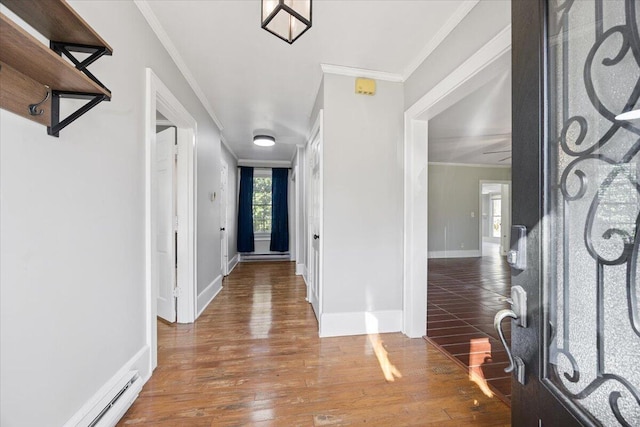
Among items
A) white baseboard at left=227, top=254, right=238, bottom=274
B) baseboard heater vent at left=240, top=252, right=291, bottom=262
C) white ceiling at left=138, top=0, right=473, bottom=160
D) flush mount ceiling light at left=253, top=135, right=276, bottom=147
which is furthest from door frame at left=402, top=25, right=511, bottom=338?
baseboard heater vent at left=240, top=252, right=291, bottom=262

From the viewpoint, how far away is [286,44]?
6.69ft

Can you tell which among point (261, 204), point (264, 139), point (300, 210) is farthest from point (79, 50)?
point (261, 204)

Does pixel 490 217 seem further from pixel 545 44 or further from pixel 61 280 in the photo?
pixel 61 280

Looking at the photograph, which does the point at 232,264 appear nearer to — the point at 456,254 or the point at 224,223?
the point at 224,223

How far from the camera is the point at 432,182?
263 inches

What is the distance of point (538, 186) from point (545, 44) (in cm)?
37

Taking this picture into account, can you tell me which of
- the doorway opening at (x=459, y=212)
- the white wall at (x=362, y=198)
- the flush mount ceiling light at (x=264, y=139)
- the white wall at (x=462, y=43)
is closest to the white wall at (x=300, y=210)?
the flush mount ceiling light at (x=264, y=139)

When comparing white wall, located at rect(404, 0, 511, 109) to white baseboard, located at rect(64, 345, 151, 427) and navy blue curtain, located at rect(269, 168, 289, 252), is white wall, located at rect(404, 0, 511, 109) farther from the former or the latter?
navy blue curtain, located at rect(269, 168, 289, 252)

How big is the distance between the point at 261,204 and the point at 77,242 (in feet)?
18.1

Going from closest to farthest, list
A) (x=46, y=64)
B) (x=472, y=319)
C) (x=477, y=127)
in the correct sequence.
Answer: (x=46, y=64) < (x=472, y=319) < (x=477, y=127)

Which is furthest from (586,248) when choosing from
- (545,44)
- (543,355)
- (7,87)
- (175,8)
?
(175,8)

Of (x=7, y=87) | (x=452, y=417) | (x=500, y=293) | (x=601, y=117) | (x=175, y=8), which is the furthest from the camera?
(x=500, y=293)

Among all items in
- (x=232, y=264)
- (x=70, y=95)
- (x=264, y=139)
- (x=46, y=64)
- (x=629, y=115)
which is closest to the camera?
(x=629, y=115)

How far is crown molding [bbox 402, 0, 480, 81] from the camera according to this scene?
5.46 feet
